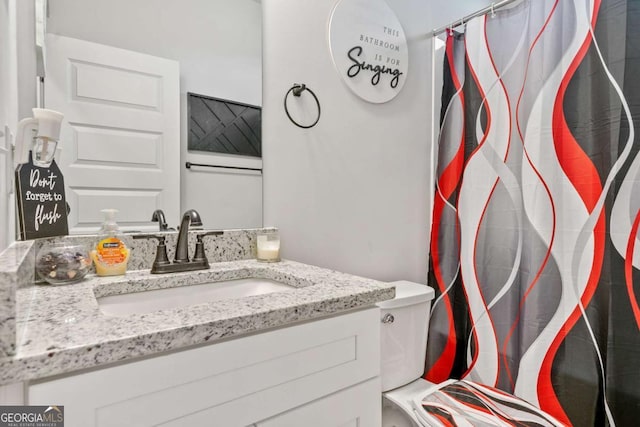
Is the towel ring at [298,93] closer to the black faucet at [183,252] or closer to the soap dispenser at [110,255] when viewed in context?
the black faucet at [183,252]

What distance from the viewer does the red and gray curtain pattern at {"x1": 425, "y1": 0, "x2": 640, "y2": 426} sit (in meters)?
1.15

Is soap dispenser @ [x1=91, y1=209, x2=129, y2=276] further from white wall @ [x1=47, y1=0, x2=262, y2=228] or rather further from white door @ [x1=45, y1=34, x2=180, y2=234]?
white wall @ [x1=47, y1=0, x2=262, y2=228]

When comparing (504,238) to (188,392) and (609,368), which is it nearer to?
(609,368)

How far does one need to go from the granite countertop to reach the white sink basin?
0.07 feet

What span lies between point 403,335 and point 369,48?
3.91 feet

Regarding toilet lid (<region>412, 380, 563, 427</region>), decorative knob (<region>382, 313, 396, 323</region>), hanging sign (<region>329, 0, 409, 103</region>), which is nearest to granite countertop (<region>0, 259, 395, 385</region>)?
decorative knob (<region>382, 313, 396, 323</region>)

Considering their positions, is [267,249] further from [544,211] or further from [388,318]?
[544,211]

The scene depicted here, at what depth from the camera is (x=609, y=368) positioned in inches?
45.5

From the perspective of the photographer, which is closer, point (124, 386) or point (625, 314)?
point (124, 386)

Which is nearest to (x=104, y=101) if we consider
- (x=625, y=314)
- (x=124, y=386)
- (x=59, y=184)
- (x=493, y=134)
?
(x=59, y=184)

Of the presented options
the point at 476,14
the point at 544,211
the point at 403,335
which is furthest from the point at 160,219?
the point at 476,14

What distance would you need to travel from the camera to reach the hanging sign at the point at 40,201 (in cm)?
86

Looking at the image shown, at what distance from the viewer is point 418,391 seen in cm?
139

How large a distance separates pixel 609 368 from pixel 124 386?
1412 mm
